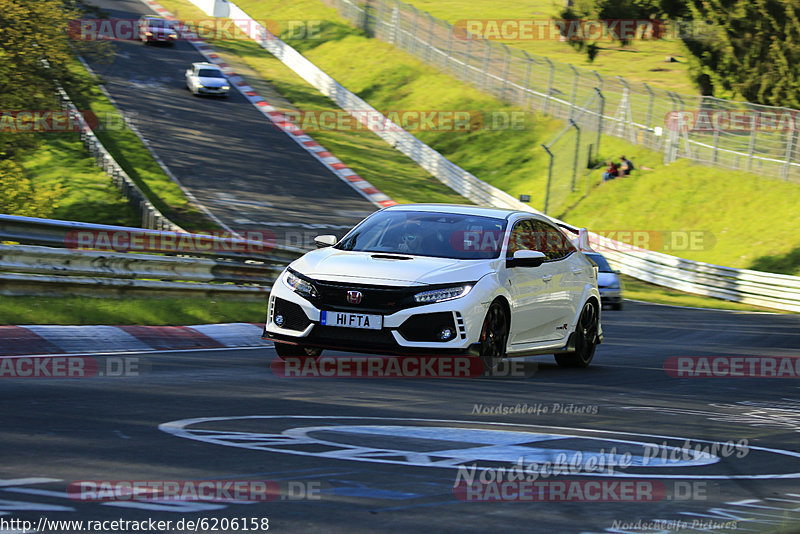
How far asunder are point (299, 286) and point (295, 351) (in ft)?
2.52

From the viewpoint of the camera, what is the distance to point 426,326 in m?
9.12

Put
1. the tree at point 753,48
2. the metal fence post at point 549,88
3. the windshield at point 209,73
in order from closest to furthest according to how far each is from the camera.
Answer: the tree at point 753,48 < the metal fence post at point 549,88 < the windshield at point 209,73

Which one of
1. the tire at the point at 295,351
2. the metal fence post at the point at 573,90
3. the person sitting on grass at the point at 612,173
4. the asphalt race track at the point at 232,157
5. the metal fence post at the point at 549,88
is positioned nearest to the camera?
the tire at the point at 295,351

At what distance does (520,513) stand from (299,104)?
1962 inches

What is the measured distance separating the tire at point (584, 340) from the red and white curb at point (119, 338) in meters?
3.21

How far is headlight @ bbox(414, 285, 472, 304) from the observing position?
917 centimetres

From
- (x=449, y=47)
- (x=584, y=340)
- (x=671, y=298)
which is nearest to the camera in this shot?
(x=584, y=340)

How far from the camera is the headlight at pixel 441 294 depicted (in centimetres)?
917

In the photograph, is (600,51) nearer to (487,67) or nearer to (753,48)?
(487,67)

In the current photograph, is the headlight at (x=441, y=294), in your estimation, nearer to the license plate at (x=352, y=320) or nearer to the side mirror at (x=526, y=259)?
the license plate at (x=352, y=320)

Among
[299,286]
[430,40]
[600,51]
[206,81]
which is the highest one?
[299,286]

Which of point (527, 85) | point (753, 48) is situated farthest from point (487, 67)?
point (753, 48)

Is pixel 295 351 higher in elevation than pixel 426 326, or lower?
lower

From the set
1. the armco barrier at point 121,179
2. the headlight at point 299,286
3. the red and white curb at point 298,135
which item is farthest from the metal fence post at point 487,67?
the headlight at point 299,286
